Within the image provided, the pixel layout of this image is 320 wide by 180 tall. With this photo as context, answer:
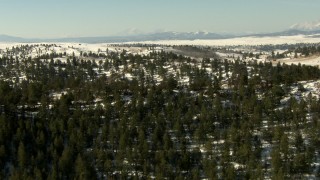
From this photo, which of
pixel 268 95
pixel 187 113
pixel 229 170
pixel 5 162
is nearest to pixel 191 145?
pixel 187 113

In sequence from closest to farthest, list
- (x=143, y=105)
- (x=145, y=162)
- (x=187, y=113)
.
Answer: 1. (x=145, y=162)
2. (x=187, y=113)
3. (x=143, y=105)

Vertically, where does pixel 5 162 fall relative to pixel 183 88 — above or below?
below

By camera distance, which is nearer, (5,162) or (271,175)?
(271,175)

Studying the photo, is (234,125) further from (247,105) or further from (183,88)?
(183,88)

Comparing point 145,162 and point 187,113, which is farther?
point 187,113

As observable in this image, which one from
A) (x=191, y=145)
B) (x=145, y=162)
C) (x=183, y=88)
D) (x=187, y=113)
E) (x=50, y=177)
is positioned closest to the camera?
(x=50, y=177)

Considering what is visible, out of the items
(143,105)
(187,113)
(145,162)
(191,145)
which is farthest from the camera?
(143,105)

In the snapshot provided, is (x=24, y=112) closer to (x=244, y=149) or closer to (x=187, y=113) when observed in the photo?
(x=187, y=113)

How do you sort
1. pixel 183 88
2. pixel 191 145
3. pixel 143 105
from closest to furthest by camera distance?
pixel 191 145
pixel 143 105
pixel 183 88

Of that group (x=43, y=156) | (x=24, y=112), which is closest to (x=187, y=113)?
(x=43, y=156)
